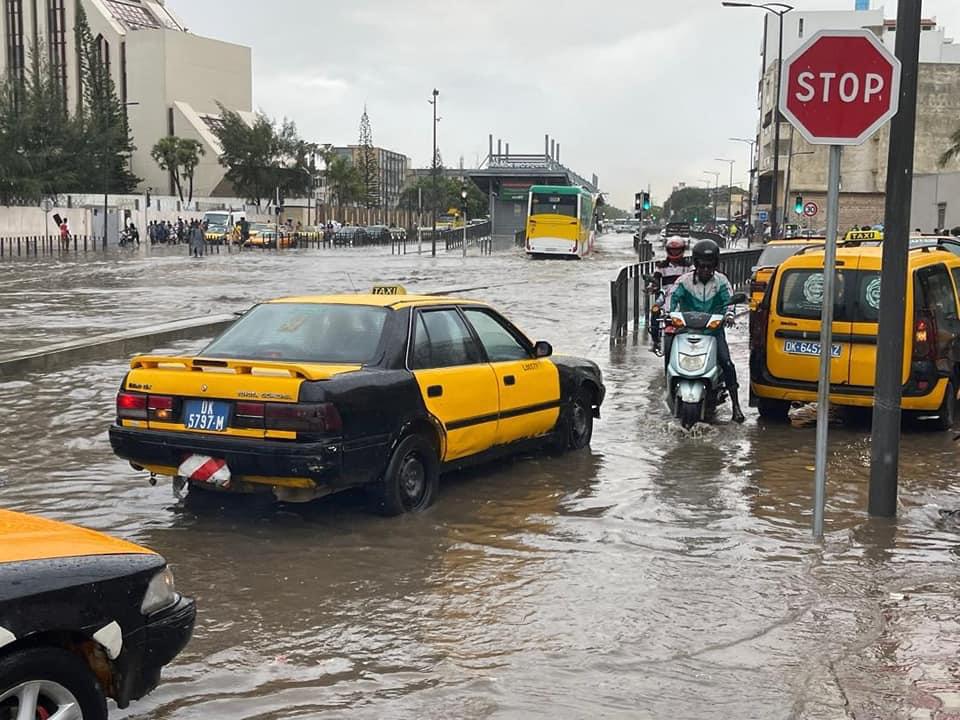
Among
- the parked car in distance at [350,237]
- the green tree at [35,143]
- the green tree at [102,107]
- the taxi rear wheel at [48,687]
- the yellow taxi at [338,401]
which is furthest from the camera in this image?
the green tree at [102,107]

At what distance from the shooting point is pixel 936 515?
7707 mm

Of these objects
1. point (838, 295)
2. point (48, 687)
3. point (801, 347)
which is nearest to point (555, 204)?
point (801, 347)

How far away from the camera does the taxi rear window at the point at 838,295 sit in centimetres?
1044

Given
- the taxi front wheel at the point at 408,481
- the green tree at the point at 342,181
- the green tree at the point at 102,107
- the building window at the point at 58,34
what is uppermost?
the building window at the point at 58,34

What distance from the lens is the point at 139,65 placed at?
368 ft

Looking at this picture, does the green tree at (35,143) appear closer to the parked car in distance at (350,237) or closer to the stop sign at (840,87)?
the parked car in distance at (350,237)

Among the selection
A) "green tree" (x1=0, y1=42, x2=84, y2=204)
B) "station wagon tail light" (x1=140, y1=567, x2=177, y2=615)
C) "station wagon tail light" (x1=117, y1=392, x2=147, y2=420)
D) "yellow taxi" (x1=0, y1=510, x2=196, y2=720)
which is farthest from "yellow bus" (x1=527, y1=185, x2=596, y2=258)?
"yellow taxi" (x1=0, y1=510, x2=196, y2=720)

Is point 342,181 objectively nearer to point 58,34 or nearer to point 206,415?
point 58,34

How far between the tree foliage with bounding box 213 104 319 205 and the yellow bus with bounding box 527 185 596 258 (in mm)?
55392

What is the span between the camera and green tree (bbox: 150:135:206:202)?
101812mm

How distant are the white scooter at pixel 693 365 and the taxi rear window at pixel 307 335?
3791 mm

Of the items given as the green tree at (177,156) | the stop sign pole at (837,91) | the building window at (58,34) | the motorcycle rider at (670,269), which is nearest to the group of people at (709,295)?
the motorcycle rider at (670,269)

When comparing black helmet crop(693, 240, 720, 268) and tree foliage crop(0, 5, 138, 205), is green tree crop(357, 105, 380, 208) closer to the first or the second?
tree foliage crop(0, 5, 138, 205)

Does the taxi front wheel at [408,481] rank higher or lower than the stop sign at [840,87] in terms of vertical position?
lower
